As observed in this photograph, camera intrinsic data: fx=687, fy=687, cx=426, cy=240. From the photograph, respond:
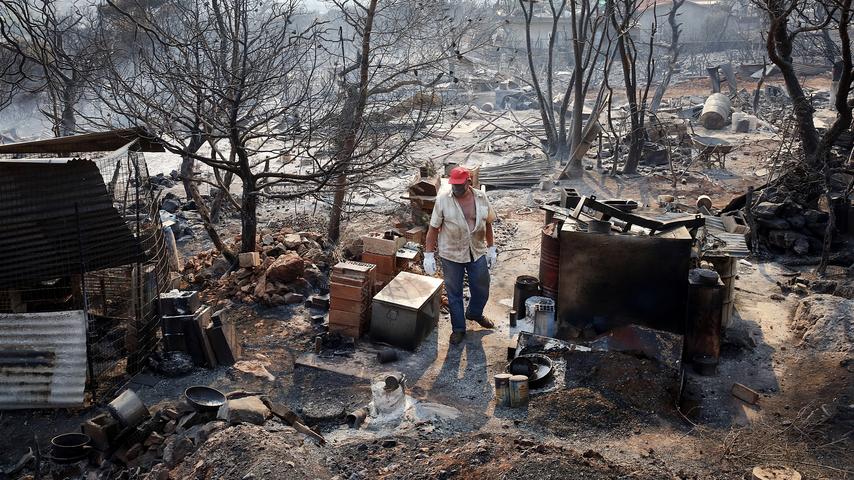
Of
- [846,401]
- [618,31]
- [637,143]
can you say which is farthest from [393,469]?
[637,143]

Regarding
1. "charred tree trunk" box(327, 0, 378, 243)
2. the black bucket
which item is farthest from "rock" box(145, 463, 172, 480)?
"charred tree trunk" box(327, 0, 378, 243)

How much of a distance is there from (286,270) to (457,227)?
2250 mm

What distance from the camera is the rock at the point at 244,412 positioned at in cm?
490

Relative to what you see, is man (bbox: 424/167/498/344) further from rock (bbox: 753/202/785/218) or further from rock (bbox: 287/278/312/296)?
rock (bbox: 753/202/785/218)

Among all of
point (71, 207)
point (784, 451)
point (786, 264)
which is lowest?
point (784, 451)

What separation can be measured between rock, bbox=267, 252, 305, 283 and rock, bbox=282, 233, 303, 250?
45.0 inches

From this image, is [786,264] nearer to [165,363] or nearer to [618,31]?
[618,31]

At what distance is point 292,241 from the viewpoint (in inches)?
363

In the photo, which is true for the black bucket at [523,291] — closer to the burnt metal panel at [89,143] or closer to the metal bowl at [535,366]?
the metal bowl at [535,366]

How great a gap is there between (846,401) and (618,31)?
1000 cm

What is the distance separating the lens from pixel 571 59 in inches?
1747

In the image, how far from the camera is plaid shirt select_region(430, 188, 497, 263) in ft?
22.3

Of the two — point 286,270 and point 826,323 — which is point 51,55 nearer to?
point 286,270

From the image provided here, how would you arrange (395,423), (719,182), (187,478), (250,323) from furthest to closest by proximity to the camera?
1. (719,182)
2. (250,323)
3. (395,423)
4. (187,478)
